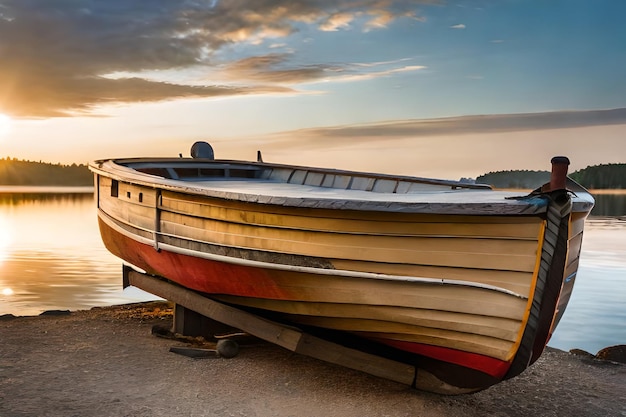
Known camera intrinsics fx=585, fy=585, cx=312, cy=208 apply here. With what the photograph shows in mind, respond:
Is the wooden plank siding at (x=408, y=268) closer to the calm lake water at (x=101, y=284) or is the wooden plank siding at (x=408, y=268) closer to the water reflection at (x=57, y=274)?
the calm lake water at (x=101, y=284)

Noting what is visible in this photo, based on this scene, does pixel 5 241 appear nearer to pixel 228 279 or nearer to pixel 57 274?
pixel 57 274

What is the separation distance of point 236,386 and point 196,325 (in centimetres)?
190

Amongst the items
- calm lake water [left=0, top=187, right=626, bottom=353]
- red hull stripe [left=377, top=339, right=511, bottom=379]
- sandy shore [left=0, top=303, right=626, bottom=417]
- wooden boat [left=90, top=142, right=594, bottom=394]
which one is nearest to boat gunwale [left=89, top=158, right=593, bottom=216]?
wooden boat [left=90, top=142, right=594, bottom=394]

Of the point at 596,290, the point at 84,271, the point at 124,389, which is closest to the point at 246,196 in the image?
the point at 124,389

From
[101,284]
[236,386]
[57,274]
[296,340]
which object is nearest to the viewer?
[296,340]

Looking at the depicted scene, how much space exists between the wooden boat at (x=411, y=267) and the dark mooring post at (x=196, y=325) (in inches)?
42.7

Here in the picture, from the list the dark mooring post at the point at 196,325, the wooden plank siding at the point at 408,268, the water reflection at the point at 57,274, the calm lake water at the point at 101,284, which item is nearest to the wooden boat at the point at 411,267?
the wooden plank siding at the point at 408,268

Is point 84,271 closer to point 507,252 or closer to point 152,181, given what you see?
point 152,181

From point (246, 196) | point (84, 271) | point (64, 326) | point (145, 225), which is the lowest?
point (84, 271)

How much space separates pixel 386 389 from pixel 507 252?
2.20 metres

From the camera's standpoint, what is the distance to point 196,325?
7.44 m

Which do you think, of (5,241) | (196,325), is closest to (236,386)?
(196,325)

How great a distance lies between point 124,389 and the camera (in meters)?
5.62

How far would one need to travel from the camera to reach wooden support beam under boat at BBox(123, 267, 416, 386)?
205 inches
